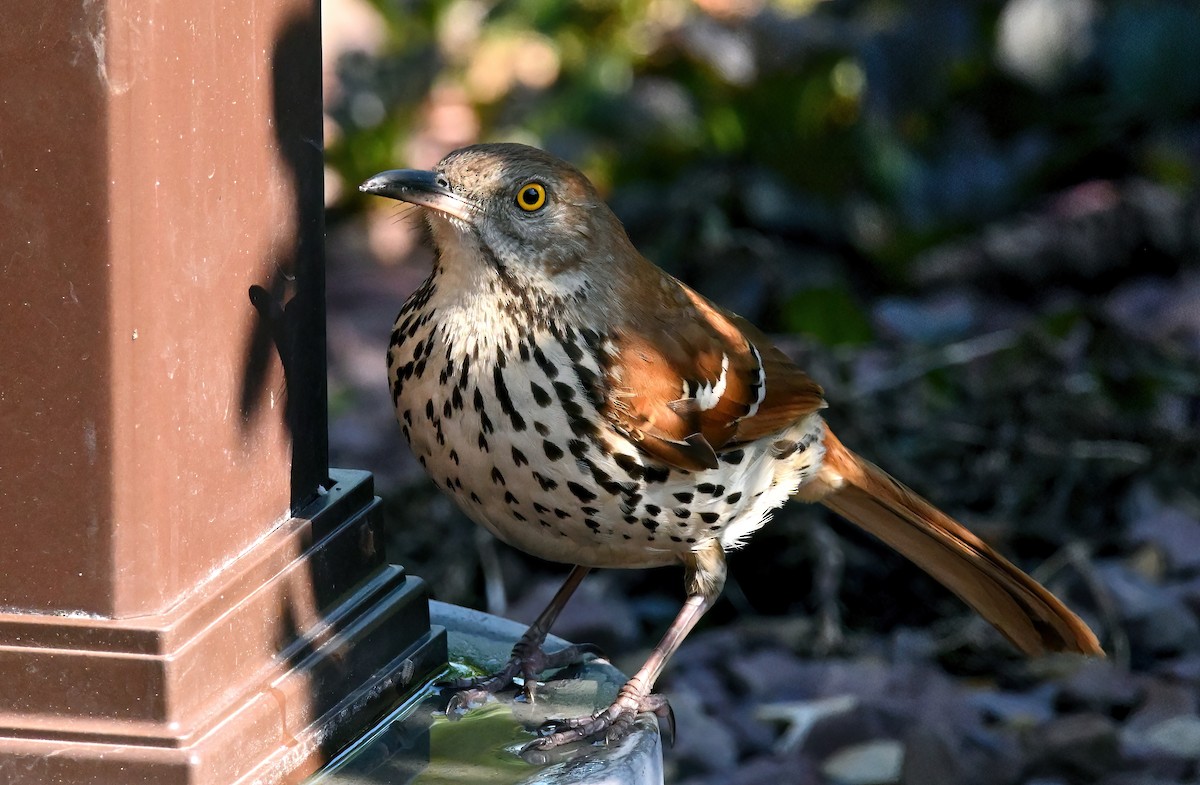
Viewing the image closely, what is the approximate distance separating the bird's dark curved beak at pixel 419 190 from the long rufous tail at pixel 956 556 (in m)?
1.03

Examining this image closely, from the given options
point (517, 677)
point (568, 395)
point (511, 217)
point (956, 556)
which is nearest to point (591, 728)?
point (517, 677)

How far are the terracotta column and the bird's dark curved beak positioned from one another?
0.15m

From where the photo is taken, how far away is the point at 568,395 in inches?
100

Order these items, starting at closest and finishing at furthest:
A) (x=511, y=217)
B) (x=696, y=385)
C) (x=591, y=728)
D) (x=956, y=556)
Answer: (x=591, y=728) < (x=511, y=217) < (x=696, y=385) < (x=956, y=556)

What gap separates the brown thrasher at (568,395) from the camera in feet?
8.31

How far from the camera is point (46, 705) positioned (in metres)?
2.11

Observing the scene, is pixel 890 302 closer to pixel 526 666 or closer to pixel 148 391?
pixel 526 666

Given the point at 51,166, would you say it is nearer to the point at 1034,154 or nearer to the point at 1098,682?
the point at 1098,682

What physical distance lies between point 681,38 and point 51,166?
4.85 meters

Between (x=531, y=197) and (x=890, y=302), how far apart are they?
277 centimetres

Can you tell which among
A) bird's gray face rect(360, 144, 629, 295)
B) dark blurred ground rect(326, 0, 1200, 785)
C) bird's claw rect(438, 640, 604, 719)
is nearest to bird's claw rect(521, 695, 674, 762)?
bird's claw rect(438, 640, 604, 719)

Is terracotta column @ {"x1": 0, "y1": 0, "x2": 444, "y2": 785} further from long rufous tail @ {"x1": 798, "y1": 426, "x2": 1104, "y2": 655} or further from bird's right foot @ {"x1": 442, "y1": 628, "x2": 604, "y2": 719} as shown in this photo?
long rufous tail @ {"x1": 798, "y1": 426, "x2": 1104, "y2": 655}

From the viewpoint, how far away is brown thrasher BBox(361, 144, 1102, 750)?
253 cm

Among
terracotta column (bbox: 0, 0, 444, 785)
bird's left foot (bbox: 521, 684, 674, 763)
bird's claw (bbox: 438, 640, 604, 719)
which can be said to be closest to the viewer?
terracotta column (bbox: 0, 0, 444, 785)
